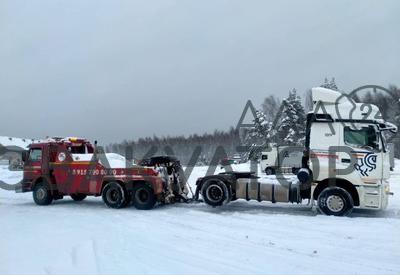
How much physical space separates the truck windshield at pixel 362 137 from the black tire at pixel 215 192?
4.18 metres

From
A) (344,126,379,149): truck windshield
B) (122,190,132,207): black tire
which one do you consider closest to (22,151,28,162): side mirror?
(122,190,132,207): black tire

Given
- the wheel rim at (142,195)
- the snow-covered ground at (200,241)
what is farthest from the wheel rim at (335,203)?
the wheel rim at (142,195)

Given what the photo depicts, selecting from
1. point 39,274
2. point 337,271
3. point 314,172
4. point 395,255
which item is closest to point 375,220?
point 314,172

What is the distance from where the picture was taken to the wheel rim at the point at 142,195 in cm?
1423

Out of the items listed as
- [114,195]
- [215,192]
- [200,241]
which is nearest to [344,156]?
[215,192]

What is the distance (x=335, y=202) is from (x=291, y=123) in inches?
1655

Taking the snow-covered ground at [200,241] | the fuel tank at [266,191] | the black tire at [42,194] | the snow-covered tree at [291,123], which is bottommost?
the snow-covered ground at [200,241]

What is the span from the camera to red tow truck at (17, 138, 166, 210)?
14195 millimetres

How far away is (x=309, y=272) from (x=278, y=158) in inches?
1243

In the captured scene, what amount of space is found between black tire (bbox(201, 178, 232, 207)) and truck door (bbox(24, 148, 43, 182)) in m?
6.52

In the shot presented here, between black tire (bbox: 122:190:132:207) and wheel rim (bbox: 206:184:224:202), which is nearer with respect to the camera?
wheel rim (bbox: 206:184:224:202)

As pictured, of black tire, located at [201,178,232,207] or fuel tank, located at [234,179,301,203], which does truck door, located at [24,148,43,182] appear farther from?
fuel tank, located at [234,179,301,203]

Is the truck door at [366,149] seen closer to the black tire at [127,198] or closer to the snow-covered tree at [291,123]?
the black tire at [127,198]

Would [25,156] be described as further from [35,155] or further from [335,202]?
[335,202]
